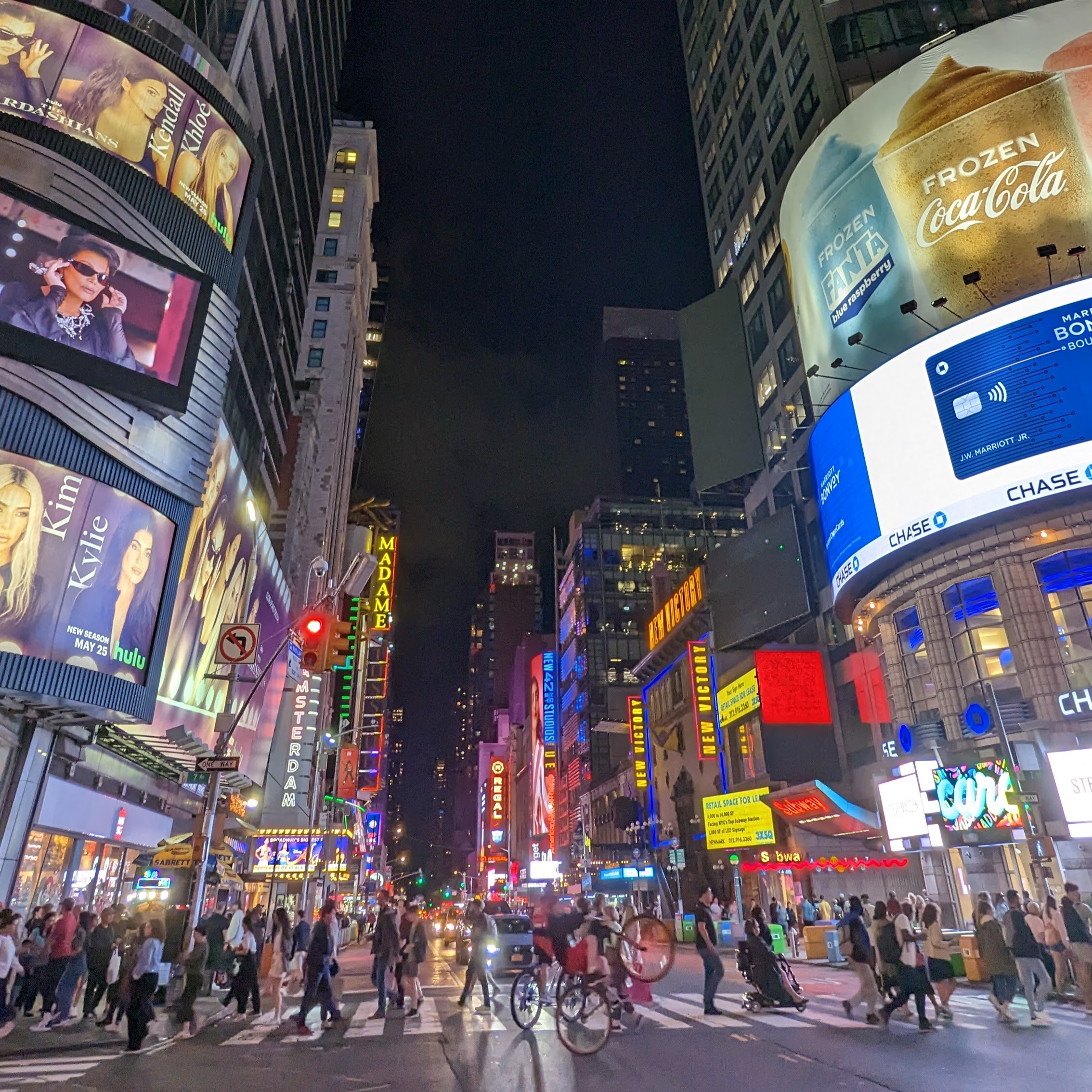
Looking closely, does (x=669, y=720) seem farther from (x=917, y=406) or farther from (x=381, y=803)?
(x=381, y=803)

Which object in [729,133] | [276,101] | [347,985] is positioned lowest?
[347,985]

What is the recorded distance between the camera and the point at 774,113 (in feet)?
175

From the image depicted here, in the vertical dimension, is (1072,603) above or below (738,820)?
above

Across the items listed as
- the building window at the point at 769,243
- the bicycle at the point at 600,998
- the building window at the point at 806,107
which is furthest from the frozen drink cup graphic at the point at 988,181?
the bicycle at the point at 600,998

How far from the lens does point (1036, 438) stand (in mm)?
23969

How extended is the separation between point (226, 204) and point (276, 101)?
2044 centimetres

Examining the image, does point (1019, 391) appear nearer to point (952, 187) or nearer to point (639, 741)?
point (952, 187)

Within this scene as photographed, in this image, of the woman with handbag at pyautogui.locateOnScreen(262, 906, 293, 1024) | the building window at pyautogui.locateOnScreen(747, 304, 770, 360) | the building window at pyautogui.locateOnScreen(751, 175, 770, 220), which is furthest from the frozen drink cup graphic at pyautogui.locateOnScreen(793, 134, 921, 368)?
the woman with handbag at pyautogui.locateOnScreen(262, 906, 293, 1024)

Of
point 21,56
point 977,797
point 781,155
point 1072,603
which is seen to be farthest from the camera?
point 781,155

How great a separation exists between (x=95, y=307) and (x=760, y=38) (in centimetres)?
5583

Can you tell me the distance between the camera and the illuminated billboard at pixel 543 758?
107688 mm

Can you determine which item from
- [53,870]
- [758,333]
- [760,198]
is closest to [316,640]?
[53,870]

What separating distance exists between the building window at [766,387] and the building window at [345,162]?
61.9 m

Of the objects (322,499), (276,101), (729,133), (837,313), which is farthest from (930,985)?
(729,133)
